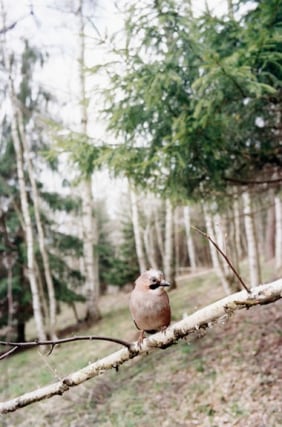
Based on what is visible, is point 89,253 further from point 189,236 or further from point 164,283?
point 164,283

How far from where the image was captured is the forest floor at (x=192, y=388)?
528cm

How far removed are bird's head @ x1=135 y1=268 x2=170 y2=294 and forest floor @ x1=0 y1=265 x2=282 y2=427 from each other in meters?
3.37

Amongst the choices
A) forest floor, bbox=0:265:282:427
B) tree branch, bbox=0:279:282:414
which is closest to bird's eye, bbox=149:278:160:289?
tree branch, bbox=0:279:282:414

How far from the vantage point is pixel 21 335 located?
1357 centimetres

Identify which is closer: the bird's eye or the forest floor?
the bird's eye

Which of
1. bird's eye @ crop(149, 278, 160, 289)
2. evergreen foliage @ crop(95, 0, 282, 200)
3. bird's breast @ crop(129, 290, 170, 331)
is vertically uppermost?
evergreen foliage @ crop(95, 0, 282, 200)

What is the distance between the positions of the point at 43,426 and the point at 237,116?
5723mm

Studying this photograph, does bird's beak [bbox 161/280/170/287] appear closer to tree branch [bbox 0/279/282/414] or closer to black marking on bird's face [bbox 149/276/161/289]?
black marking on bird's face [bbox 149/276/161/289]

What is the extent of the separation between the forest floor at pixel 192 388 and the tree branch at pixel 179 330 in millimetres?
3084

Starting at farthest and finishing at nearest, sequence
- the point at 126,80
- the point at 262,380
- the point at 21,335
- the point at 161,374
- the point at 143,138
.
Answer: the point at 21,335, the point at 161,374, the point at 143,138, the point at 262,380, the point at 126,80

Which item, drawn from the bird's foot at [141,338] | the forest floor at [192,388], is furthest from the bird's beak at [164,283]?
the forest floor at [192,388]

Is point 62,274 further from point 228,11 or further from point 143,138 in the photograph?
point 228,11

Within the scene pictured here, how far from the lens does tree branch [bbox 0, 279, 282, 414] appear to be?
6.72ft

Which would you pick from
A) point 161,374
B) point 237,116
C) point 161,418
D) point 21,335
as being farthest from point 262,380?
point 21,335
